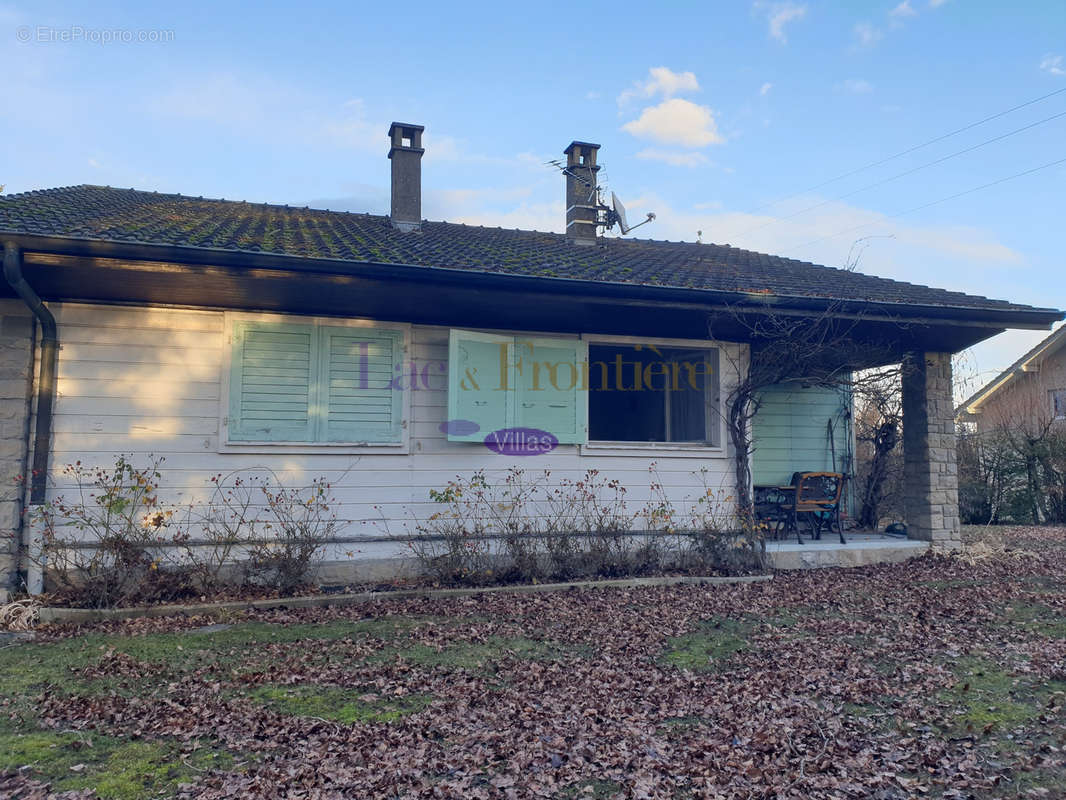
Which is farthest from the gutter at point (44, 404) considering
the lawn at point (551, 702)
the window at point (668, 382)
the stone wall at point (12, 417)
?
the window at point (668, 382)

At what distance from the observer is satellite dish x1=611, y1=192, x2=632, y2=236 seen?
12.1 m

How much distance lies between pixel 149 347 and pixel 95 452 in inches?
40.7

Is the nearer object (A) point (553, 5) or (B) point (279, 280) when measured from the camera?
(B) point (279, 280)

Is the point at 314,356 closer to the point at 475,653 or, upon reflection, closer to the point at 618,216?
the point at 475,653

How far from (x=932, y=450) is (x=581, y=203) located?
19.2 feet

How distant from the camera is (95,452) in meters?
6.63

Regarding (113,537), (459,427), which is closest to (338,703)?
(113,537)

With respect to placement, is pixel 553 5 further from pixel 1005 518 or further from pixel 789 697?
pixel 1005 518

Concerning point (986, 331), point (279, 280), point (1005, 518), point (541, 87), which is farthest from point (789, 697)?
point (1005, 518)

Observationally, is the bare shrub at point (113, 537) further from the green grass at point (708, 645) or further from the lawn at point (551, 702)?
the green grass at point (708, 645)

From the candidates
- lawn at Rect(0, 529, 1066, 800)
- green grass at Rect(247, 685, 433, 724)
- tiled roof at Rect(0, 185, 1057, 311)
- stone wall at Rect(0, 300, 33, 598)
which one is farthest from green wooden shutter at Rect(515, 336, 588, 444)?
stone wall at Rect(0, 300, 33, 598)

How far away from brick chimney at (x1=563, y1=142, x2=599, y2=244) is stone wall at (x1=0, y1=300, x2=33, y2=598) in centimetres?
711

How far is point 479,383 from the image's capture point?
7695mm

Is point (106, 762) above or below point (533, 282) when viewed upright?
below
